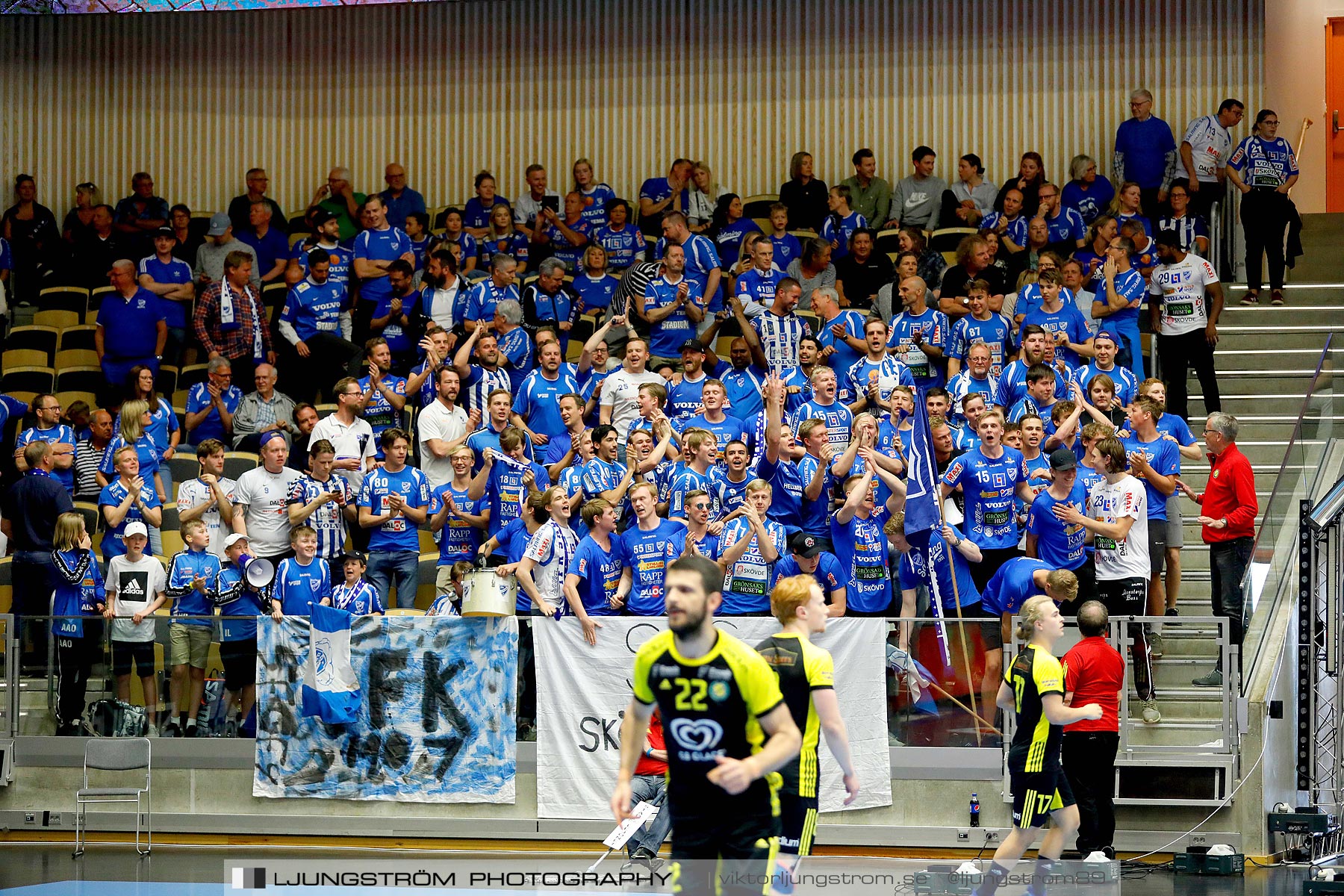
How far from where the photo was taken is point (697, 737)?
677 centimetres

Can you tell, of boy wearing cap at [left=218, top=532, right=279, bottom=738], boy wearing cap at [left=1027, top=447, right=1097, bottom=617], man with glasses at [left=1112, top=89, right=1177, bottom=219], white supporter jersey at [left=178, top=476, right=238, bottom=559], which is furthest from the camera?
man with glasses at [left=1112, top=89, right=1177, bottom=219]

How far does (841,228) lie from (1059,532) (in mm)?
6499

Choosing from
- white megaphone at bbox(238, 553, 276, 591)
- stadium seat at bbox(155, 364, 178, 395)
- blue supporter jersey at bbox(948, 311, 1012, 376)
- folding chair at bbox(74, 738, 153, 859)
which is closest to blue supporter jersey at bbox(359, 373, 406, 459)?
white megaphone at bbox(238, 553, 276, 591)

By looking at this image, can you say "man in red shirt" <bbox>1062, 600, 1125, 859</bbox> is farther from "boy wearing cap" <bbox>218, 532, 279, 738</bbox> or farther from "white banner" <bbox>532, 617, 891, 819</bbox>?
"boy wearing cap" <bbox>218, 532, 279, 738</bbox>

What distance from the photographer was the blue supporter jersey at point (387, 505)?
13.9m

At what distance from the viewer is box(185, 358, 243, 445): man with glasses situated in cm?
1656

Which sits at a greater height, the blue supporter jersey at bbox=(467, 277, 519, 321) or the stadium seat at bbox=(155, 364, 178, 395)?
the blue supporter jersey at bbox=(467, 277, 519, 321)

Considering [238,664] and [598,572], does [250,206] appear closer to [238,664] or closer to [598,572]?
[238,664]

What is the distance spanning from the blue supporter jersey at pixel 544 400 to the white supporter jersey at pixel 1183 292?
606 centimetres

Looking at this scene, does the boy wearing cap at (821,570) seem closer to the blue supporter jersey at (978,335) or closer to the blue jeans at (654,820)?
the blue jeans at (654,820)

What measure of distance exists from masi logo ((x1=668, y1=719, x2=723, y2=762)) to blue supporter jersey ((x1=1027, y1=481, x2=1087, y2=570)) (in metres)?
6.28

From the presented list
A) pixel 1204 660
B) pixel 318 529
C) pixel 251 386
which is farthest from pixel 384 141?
pixel 1204 660

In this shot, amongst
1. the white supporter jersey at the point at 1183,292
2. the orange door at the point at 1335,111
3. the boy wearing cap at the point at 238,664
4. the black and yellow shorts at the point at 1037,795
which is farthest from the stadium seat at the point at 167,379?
the orange door at the point at 1335,111

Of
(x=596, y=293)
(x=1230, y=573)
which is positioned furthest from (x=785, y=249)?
(x=1230, y=573)
